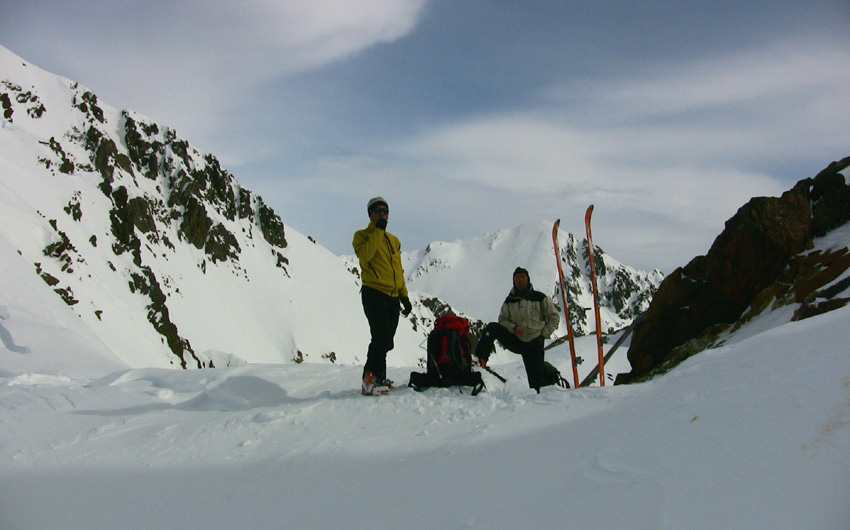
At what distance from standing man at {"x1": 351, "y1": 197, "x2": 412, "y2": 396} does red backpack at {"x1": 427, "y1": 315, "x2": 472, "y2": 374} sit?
512mm

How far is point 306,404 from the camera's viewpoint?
508 cm

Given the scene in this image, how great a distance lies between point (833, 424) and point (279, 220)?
70.7m

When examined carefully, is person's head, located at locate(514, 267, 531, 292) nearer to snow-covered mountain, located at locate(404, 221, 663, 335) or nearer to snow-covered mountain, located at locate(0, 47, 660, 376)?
snow-covered mountain, located at locate(0, 47, 660, 376)

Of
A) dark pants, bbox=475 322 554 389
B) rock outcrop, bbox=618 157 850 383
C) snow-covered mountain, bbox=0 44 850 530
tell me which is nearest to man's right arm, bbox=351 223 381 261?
snow-covered mountain, bbox=0 44 850 530

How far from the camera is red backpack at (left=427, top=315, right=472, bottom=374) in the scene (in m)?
5.60

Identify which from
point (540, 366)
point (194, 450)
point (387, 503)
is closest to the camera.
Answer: point (387, 503)

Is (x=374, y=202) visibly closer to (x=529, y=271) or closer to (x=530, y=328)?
(x=530, y=328)

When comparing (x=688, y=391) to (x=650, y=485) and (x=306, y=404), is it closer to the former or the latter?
(x=650, y=485)

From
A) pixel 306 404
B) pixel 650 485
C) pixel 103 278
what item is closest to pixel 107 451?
pixel 306 404

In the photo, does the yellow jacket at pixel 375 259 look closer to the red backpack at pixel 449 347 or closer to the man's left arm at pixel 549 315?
the red backpack at pixel 449 347

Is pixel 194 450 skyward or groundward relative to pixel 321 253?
groundward

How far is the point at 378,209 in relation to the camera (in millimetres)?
5852

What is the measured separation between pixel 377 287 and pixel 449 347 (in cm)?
111

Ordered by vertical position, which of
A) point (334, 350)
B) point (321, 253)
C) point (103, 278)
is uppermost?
point (321, 253)
